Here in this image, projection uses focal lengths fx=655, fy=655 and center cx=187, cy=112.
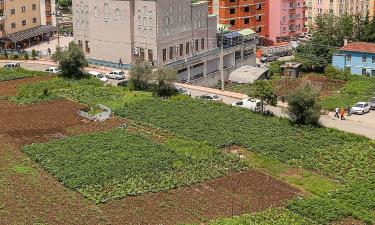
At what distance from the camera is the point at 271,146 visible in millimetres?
40625

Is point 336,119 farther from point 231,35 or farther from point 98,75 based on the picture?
point 231,35

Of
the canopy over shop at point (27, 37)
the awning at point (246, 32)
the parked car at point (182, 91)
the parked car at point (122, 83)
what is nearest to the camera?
the parked car at point (182, 91)

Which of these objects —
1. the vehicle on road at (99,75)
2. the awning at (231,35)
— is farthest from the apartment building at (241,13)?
the vehicle on road at (99,75)

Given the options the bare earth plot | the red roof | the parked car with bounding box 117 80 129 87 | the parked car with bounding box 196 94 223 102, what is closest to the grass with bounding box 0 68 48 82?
the parked car with bounding box 117 80 129 87

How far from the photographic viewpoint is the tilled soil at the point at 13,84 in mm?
54781

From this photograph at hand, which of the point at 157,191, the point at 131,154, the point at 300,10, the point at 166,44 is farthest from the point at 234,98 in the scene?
the point at 300,10

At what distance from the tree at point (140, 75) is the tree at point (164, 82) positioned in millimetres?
1057

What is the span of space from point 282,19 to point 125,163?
52430mm

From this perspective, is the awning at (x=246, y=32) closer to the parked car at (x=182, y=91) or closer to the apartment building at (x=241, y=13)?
the apartment building at (x=241, y=13)

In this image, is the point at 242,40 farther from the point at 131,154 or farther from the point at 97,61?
the point at 131,154

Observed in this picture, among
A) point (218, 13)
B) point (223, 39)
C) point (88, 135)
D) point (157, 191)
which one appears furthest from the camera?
point (218, 13)

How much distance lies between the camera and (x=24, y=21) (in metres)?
79.5

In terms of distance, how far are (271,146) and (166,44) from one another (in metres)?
25.2

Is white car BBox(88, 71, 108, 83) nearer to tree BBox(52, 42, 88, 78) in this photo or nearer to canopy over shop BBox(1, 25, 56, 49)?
tree BBox(52, 42, 88, 78)
